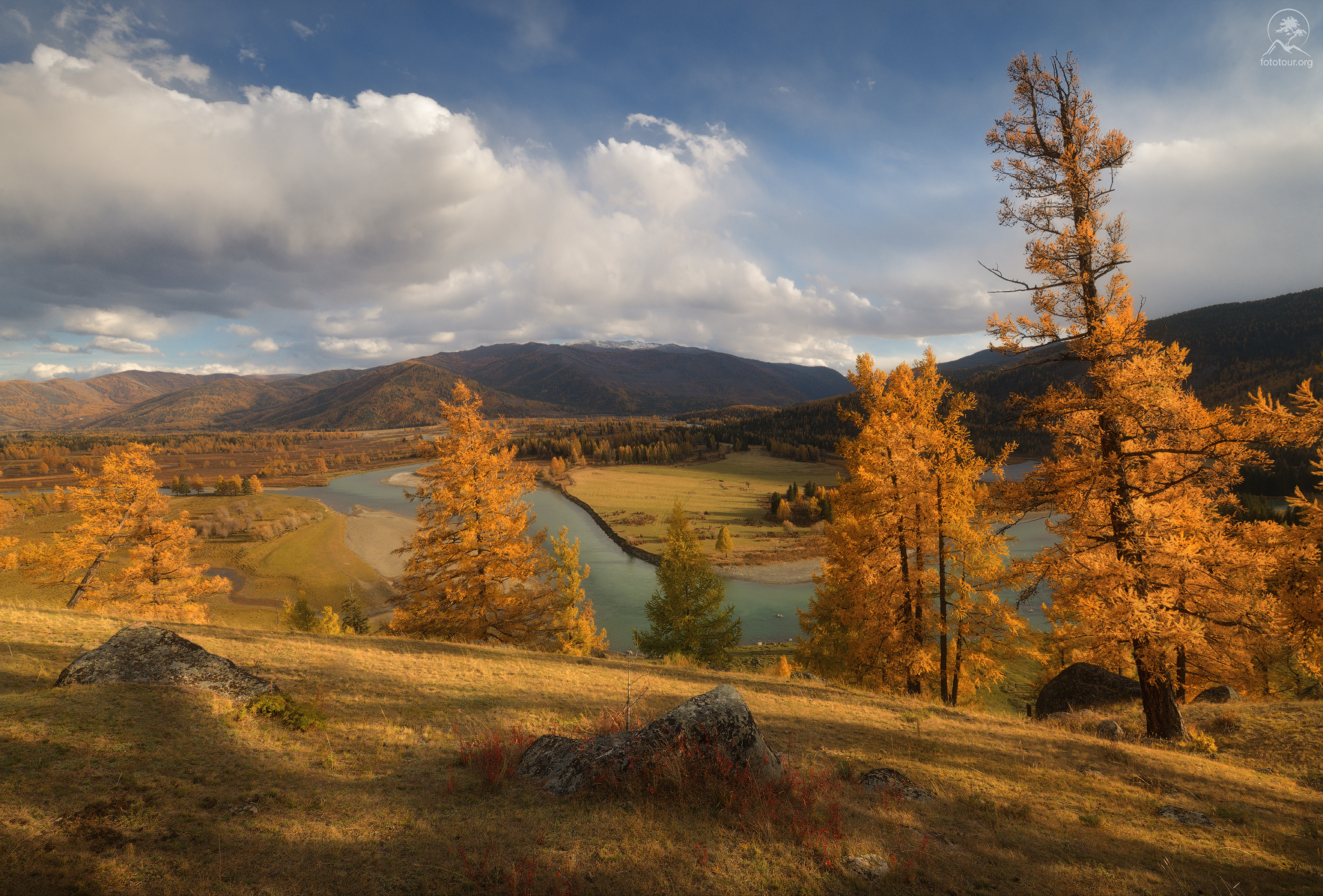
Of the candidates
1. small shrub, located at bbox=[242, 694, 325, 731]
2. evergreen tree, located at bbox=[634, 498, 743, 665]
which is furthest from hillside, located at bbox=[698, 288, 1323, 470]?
small shrub, located at bbox=[242, 694, 325, 731]

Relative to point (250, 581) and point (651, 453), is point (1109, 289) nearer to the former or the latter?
point (250, 581)

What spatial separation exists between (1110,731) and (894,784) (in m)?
8.08

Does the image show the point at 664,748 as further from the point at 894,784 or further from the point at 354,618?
the point at 354,618

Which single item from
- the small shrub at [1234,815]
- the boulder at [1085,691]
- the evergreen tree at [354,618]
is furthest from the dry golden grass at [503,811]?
the evergreen tree at [354,618]

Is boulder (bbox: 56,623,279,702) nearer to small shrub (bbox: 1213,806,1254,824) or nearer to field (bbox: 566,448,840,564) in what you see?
small shrub (bbox: 1213,806,1254,824)

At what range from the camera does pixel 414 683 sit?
12.0 m

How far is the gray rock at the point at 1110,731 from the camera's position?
12.0 metres

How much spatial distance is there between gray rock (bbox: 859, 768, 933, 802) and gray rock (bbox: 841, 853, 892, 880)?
2309 mm

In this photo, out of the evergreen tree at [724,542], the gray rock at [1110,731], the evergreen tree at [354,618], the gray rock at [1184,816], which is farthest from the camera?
the evergreen tree at [724,542]

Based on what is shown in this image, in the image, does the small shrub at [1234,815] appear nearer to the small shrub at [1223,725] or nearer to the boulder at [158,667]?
the small shrub at [1223,725]

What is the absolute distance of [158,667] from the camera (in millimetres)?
9039

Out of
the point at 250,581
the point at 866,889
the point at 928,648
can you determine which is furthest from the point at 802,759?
the point at 250,581

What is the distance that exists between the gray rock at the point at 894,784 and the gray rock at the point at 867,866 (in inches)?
90.9

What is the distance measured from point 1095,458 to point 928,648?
30.4 feet
